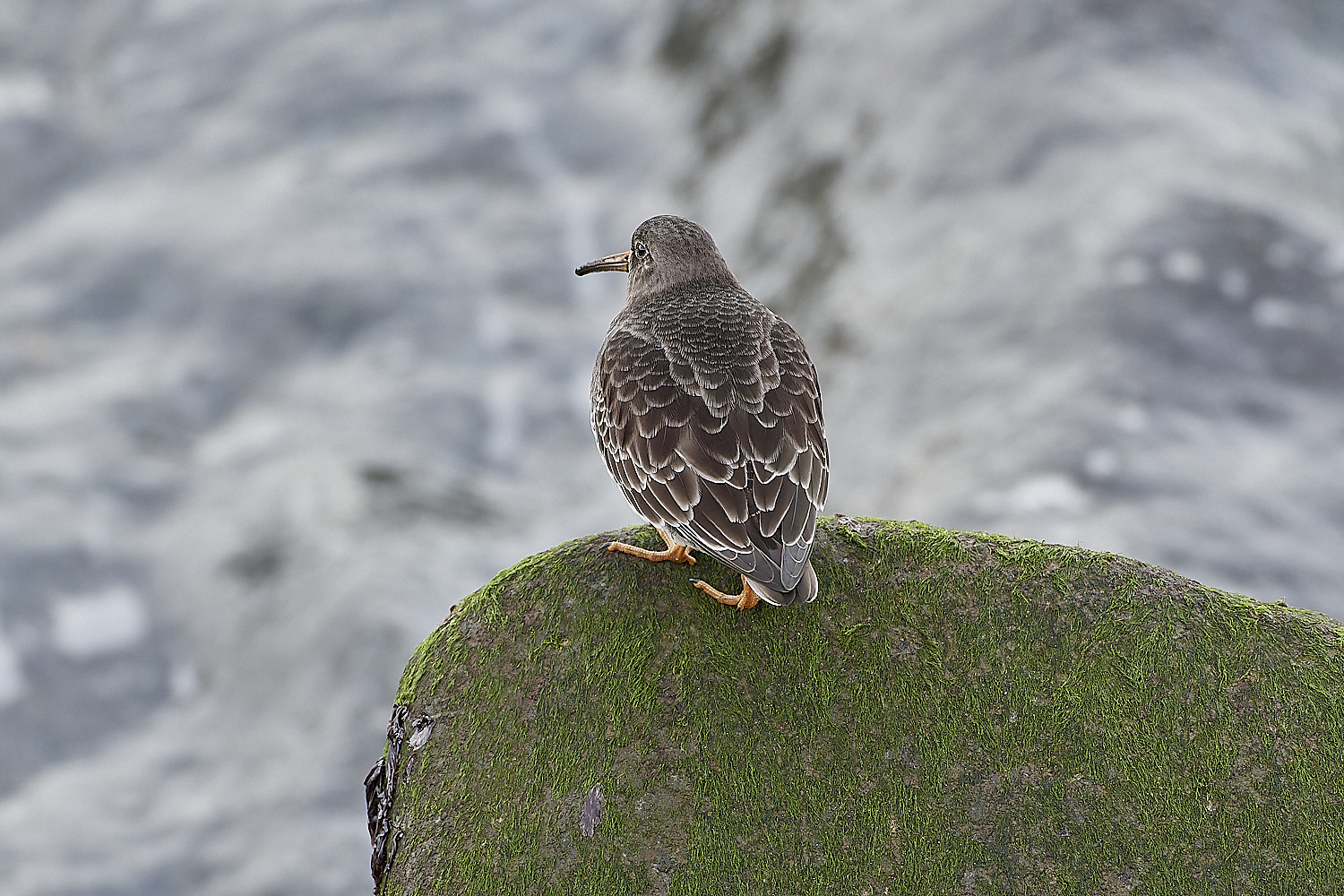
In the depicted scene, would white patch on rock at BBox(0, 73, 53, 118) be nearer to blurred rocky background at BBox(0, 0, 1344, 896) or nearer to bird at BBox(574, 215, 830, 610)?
blurred rocky background at BBox(0, 0, 1344, 896)

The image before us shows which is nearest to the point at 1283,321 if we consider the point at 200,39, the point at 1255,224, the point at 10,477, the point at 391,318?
the point at 1255,224

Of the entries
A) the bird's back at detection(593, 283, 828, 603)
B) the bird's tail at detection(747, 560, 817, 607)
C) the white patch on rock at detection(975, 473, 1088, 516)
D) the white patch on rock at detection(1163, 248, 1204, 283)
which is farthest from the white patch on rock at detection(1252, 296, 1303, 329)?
the bird's tail at detection(747, 560, 817, 607)

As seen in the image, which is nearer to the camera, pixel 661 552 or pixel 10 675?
pixel 661 552

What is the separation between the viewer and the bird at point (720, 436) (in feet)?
14.8

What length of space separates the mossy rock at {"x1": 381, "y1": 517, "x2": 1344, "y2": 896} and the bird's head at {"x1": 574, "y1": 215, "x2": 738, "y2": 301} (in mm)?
1987

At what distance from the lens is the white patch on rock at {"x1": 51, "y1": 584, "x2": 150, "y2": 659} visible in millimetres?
13766

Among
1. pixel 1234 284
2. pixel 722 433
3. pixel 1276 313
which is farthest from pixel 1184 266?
pixel 722 433

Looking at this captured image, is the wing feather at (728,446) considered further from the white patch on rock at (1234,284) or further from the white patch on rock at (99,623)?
the white patch on rock at (99,623)

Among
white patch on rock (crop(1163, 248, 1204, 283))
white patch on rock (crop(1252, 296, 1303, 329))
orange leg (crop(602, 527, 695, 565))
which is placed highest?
white patch on rock (crop(1163, 248, 1204, 283))

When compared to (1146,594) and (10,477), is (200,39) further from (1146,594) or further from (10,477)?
(1146,594)

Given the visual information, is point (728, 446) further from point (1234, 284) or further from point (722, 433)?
point (1234, 284)

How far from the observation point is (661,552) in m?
4.91

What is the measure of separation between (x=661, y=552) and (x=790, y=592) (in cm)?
77

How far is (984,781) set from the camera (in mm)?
4340
